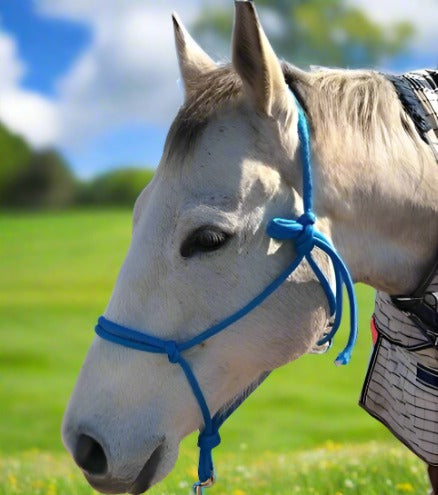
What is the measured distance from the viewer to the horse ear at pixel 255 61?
5.89 ft

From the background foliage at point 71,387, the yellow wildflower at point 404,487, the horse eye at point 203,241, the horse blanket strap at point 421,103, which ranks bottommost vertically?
the background foliage at point 71,387

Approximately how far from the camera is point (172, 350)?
6.26ft

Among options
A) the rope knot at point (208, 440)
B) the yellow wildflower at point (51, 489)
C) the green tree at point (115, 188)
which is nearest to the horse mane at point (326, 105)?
the rope knot at point (208, 440)

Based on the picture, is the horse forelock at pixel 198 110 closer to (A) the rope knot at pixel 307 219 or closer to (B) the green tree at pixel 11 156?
(A) the rope knot at pixel 307 219

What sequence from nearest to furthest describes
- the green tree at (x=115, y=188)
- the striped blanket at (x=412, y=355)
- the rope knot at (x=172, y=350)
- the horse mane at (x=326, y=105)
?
the rope knot at (x=172, y=350) → the horse mane at (x=326, y=105) → the striped blanket at (x=412, y=355) → the green tree at (x=115, y=188)

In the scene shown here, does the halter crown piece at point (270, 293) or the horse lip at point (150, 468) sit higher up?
the halter crown piece at point (270, 293)

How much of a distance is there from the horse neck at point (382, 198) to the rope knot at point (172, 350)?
0.54 meters

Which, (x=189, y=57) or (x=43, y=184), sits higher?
(x=189, y=57)

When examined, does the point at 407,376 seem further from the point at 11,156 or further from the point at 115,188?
the point at 11,156

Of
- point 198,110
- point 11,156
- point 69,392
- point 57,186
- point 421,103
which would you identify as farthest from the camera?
point 11,156

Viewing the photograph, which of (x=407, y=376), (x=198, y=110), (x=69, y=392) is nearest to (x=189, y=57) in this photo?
(x=198, y=110)

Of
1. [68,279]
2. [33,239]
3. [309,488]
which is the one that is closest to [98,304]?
[68,279]

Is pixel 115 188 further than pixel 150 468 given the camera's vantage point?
Yes

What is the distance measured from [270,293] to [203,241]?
227 millimetres
